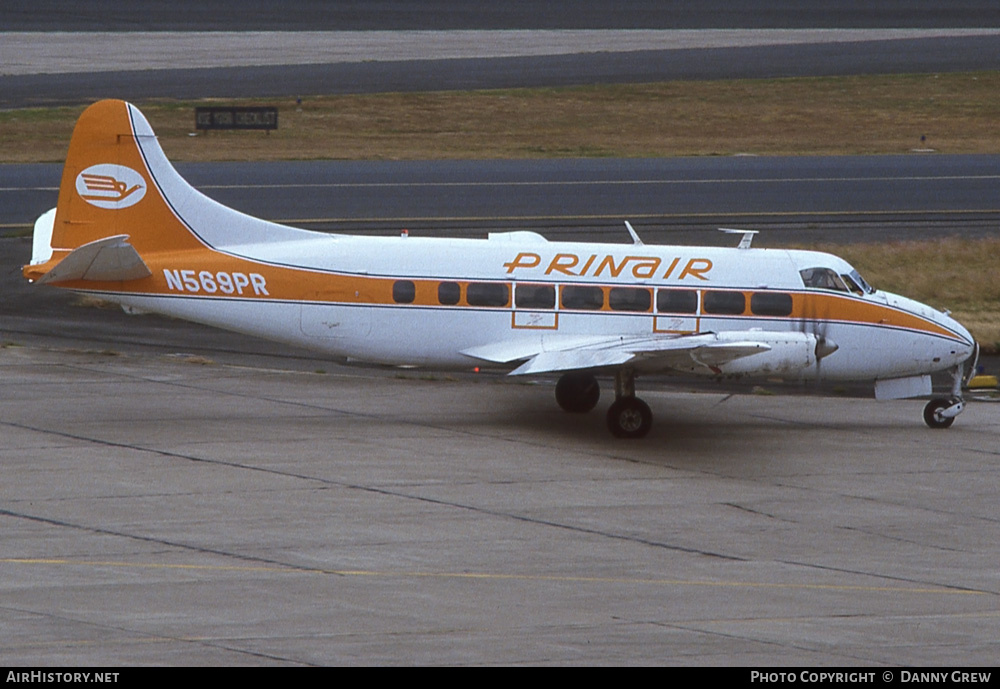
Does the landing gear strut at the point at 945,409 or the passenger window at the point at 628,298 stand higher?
the passenger window at the point at 628,298

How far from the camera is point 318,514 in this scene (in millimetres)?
18359

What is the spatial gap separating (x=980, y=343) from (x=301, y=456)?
57.8 feet

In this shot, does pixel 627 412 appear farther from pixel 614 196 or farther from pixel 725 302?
pixel 614 196

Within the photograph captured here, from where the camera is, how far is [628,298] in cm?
2420

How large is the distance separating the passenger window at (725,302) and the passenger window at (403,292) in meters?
5.03

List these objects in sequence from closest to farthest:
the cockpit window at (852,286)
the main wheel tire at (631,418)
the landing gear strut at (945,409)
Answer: the main wheel tire at (631,418) < the cockpit window at (852,286) < the landing gear strut at (945,409)

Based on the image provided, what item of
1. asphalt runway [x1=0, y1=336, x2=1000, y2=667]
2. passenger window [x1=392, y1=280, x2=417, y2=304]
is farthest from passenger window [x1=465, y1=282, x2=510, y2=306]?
asphalt runway [x1=0, y1=336, x2=1000, y2=667]

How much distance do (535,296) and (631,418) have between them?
2714 mm

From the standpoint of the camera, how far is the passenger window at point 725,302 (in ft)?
79.7

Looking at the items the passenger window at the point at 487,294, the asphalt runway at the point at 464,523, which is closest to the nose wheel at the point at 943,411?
the asphalt runway at the point at 464,523

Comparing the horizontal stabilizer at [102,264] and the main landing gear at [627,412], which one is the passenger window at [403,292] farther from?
the horizontal stabilizer at [102,264]

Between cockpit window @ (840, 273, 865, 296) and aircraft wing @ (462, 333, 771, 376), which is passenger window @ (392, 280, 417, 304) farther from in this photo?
cockpit window @ (840, 273, 865, 296)

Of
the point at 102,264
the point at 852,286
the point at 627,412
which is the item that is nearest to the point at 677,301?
the point at 627,412
